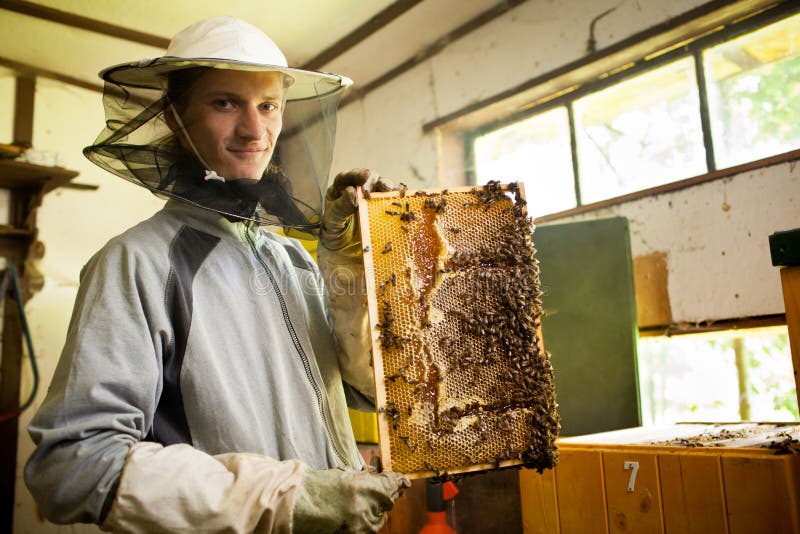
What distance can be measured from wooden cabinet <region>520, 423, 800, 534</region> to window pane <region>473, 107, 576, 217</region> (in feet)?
6.16

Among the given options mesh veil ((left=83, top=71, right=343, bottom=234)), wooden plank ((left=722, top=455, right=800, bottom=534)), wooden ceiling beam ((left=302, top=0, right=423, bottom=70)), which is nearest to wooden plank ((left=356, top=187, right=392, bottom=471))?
mesh veil ((left=83, top=71, right=343, bottom=234))

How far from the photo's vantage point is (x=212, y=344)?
5.07 feet

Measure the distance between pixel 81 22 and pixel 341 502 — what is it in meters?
3.93

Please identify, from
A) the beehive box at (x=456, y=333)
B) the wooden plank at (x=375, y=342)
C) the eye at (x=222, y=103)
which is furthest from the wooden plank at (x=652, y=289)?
the eye at (x=222, y=103)

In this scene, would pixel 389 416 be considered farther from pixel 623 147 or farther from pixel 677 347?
pixel 677 347

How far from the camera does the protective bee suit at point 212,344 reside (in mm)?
1269

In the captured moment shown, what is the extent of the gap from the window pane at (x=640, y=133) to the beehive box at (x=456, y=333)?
6.36ft

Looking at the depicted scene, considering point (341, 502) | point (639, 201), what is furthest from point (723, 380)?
point (341, 502)

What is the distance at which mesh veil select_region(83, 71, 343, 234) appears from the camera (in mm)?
1693

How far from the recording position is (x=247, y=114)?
5.61ft

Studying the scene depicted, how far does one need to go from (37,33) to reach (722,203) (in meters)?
4.49

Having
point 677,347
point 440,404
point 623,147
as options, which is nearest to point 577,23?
point 623,147

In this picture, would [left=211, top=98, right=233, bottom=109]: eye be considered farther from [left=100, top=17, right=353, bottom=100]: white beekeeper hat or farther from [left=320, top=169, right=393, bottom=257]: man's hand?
[left=320, top=169, right=393, bottom=257]: man's hand

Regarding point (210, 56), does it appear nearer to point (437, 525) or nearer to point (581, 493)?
point (581, 493)
